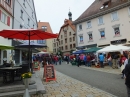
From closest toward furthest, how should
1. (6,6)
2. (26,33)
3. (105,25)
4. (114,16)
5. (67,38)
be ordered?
(26,33)
(6,6)
(114,16)
(105,25)
(67,38)

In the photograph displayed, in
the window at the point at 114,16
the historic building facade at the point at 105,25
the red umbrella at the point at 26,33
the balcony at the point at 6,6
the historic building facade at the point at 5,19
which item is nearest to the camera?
the red umbrella at the point at 26,33

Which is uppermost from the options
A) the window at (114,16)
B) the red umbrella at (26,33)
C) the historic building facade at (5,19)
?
the window at (114,16)

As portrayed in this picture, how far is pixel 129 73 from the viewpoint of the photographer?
3.60 meters

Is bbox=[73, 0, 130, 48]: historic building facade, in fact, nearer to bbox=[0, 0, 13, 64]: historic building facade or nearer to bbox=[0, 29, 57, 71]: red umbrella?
bbox=[0, 0, 13, 64]: historic building facade

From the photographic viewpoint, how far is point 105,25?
956 inches

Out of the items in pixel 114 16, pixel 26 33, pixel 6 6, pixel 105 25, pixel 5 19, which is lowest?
pixel 26 33

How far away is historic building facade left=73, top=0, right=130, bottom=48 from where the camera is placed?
21.4 meters

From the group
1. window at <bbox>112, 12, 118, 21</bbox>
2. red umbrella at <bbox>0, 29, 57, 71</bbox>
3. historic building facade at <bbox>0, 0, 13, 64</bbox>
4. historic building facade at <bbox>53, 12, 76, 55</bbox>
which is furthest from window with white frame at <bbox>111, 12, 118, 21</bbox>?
historic building facade at <bbox>53, 12, 76, 55</bbox>

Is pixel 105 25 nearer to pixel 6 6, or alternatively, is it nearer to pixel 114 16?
pixel 114 16

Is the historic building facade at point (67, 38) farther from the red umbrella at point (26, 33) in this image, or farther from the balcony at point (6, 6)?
the red umbrella at point (26, 33)

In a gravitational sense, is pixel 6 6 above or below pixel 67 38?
below

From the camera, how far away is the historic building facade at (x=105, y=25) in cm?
2138

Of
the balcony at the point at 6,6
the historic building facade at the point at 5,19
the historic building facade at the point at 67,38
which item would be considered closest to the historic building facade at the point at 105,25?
the historic building facade at the point at 67,38

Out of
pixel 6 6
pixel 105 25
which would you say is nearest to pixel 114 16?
pixel 105 25
